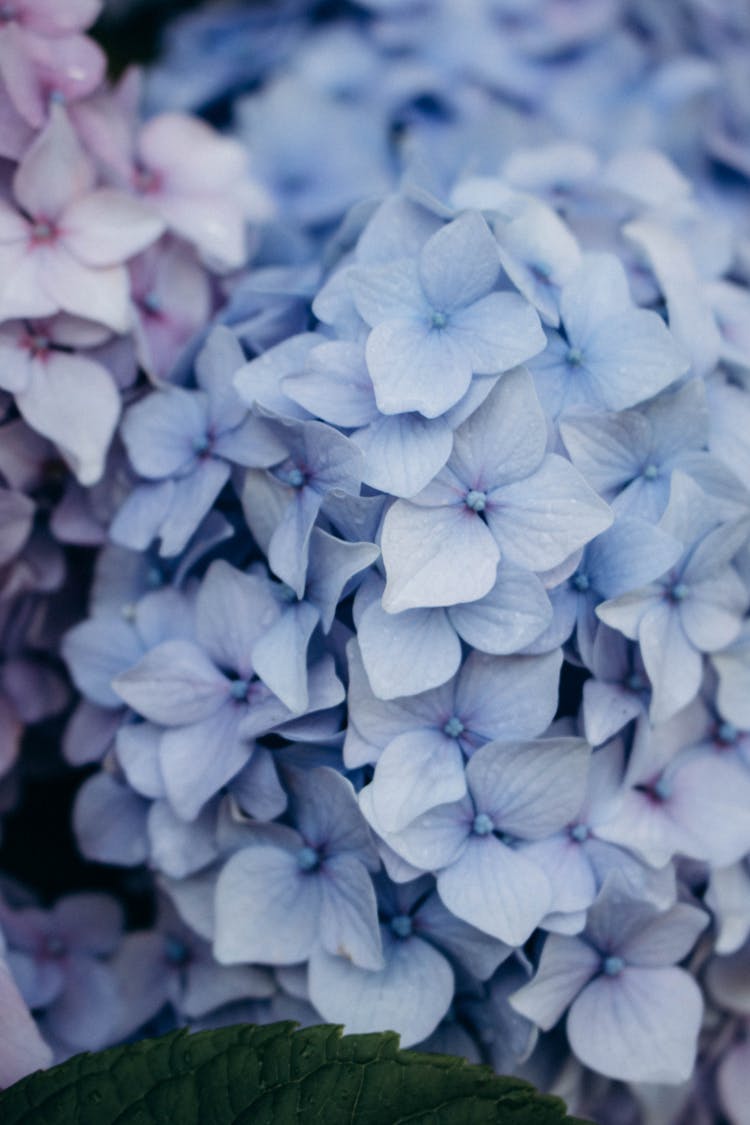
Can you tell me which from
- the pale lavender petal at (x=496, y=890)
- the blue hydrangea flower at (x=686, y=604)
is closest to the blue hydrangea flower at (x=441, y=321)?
the blue hydrangea flower at (x=686, y=604)

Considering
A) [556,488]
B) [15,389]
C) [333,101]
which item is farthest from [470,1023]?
[333,101]

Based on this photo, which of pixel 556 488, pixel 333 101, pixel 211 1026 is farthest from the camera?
pixel 333 101

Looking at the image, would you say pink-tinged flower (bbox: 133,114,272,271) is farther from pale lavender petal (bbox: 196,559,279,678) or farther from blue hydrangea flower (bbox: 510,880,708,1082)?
blue hydrangea flower (bbox: 510,880,708,1082)

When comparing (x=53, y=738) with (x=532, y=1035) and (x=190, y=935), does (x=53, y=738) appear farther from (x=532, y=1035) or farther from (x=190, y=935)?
(x=532, y=1035)

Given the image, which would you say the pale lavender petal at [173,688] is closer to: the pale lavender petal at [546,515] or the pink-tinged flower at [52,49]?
the pale lavender petal at [546,515]

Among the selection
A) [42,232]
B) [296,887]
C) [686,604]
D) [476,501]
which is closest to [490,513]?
[476,501]

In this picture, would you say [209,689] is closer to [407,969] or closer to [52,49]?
[407,969]
